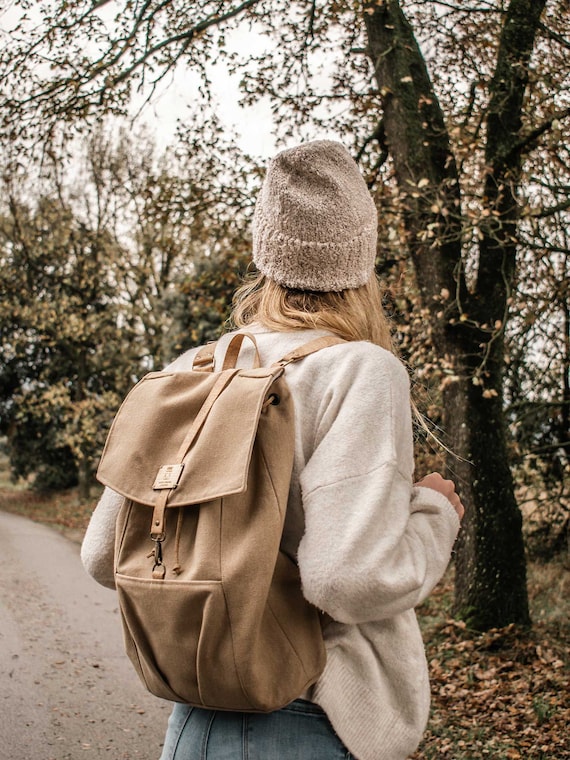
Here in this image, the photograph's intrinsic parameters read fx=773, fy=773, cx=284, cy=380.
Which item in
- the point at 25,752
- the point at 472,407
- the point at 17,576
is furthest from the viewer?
the point at 17,576

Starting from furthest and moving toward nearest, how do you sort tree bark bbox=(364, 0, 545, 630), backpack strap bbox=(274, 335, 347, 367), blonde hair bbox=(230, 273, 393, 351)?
tree bark bbox=(364, 0, 545, 630), blonde hair bbox=(230, 273, 393, 351), backpack strap bbox=(274, 335, 347, 367)

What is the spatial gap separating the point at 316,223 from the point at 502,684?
4.85 meters

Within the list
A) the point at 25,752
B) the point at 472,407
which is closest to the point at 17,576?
the point at 25,752

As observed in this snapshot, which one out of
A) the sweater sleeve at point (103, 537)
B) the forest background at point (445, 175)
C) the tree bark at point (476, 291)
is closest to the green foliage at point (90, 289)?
the forest background at point (445, 175)

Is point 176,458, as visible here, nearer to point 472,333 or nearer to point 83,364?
point 472,333

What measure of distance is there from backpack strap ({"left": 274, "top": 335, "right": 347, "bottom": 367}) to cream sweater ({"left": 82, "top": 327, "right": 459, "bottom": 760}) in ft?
0.06

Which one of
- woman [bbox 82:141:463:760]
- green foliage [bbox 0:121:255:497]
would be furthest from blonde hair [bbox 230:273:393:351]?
green foliage [bbox 0:121:255:497]

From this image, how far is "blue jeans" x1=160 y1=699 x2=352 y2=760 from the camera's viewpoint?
56.9 inches

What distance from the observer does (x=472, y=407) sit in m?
6.21

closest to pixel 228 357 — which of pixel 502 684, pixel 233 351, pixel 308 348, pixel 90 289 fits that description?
pixel 233 351

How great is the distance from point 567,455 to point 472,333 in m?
2.31

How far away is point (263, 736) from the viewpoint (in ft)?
Answer: 4.75

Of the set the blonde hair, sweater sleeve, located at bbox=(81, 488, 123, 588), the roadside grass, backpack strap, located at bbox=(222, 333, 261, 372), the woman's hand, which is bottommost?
the roadside grass

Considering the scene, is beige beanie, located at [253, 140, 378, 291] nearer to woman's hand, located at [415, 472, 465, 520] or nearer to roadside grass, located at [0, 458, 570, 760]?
woman's hand, located at [415, 472, 465, 520]
